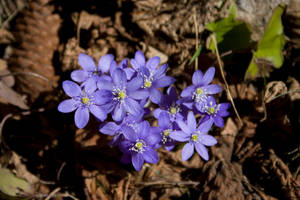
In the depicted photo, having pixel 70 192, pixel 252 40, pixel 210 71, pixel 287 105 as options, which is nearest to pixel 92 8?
pixel 210 71

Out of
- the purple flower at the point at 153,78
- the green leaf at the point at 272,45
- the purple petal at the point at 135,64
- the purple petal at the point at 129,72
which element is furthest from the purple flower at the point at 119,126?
the green leaf at the point at 272,45

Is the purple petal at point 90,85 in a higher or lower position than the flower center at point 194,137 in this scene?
higher

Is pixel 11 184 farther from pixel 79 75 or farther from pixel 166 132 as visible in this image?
pixel 166 132

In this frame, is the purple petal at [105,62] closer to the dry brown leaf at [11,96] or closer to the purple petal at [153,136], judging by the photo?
the purple petal at [153,136]

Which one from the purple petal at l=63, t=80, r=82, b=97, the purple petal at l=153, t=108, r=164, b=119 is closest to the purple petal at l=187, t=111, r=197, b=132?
the purple petal at l=153, t=108, r=164, b=119

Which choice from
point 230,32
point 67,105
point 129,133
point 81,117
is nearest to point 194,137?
point 129,133

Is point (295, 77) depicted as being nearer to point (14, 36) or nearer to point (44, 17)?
point (44, 17)

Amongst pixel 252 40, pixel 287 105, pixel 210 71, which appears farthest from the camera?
pixel 252 40
